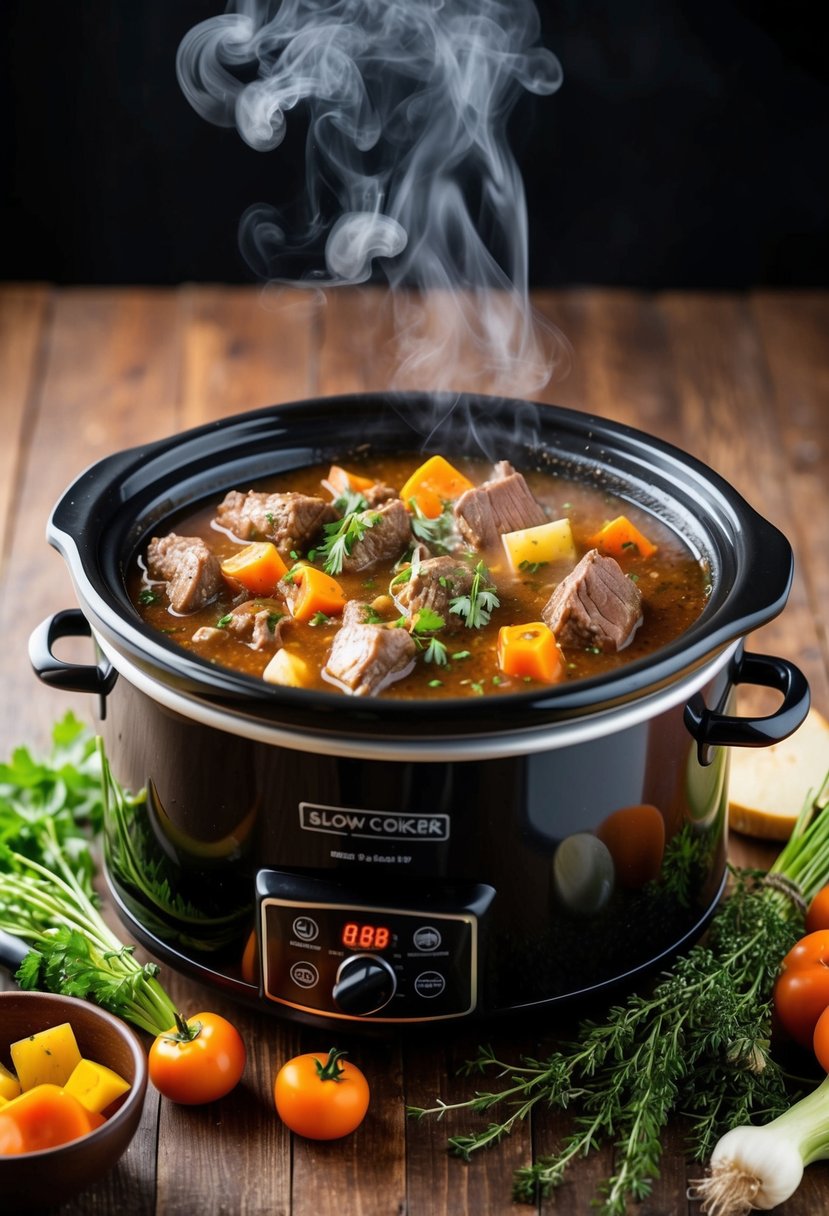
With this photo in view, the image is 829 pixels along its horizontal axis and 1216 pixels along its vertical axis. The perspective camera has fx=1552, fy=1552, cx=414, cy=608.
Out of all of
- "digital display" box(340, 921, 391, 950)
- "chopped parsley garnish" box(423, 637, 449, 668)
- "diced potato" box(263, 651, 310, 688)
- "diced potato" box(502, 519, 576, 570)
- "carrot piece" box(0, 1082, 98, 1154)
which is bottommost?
"carrot piece" box(0, 1082, 98, 1154)

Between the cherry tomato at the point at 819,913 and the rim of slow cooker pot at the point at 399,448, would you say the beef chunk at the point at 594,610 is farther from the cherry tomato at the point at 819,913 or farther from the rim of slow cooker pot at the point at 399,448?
the cherry tomato at the point at 819,913

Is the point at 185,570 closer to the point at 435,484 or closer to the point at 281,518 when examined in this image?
the point at 281,518

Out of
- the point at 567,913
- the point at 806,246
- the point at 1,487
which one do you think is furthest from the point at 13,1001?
the point at 806,246

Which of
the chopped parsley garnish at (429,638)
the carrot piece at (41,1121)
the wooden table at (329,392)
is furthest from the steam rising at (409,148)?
the carrot piece at (41,1121)

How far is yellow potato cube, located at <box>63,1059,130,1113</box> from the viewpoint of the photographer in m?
2.72

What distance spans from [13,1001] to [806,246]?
5.09m

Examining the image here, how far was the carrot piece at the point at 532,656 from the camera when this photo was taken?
9.61ft

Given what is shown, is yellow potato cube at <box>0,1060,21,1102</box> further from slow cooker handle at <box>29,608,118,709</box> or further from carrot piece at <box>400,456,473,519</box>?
carrot piece at <box>400,456,473,519</box>

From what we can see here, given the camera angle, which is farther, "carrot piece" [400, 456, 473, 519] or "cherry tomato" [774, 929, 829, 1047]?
"carrot piece" [400, 456, 473, 519]

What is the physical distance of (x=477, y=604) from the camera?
310 centimetres

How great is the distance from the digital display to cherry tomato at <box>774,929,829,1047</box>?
0.81 m

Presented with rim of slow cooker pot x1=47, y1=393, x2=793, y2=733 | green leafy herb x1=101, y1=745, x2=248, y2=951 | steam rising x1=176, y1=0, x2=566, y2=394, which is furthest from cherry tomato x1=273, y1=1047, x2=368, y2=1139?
steam rising x1=176, y1=0, x2=566, y2=394

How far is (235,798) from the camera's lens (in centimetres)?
284

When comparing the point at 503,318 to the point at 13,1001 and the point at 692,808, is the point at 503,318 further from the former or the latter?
the point at 13,1001
